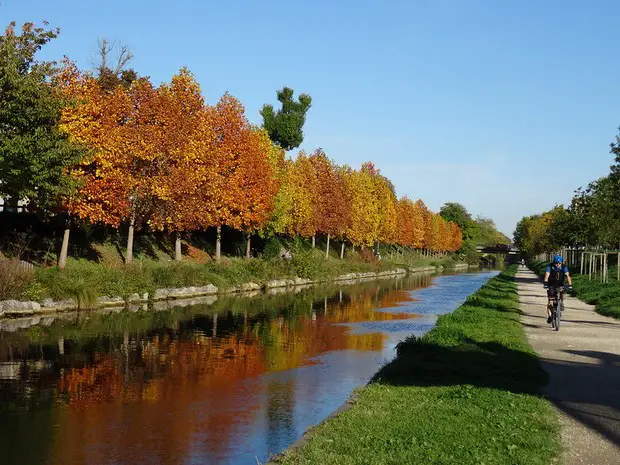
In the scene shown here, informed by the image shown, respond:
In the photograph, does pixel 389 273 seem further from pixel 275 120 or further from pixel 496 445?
pixel 496 445

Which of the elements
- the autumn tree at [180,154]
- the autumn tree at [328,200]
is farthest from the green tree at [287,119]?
the autumn tree at [180,154]

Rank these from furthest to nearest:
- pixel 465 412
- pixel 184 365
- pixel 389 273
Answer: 1. pixel 389 273
2. pixel 184 365
3. pixel 465 412

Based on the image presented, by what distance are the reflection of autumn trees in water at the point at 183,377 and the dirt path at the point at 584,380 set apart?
4669 millimetres

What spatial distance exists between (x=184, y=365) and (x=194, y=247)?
120ft

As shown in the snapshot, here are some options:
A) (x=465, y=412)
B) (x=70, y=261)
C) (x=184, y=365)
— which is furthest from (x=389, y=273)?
(x=465, y=412)

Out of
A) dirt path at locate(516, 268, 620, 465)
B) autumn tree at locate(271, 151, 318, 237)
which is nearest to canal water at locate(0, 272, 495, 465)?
dirt path at locate(516, 268, 620, 465)

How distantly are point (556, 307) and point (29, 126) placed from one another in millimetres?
20530

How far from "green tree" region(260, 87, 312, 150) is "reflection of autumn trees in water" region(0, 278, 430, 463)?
2740 inches

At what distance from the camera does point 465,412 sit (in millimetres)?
10102

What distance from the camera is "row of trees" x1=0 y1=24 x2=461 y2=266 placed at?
25.7 m

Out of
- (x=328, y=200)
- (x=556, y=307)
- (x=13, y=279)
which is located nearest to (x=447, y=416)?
(x=556, y=307)

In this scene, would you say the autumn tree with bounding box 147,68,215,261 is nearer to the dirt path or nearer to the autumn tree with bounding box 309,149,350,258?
the dirt path

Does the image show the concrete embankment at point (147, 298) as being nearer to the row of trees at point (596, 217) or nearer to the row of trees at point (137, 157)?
the row of trees at point (137, 157)

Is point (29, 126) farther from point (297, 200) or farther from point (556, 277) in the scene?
point (297, 200)
